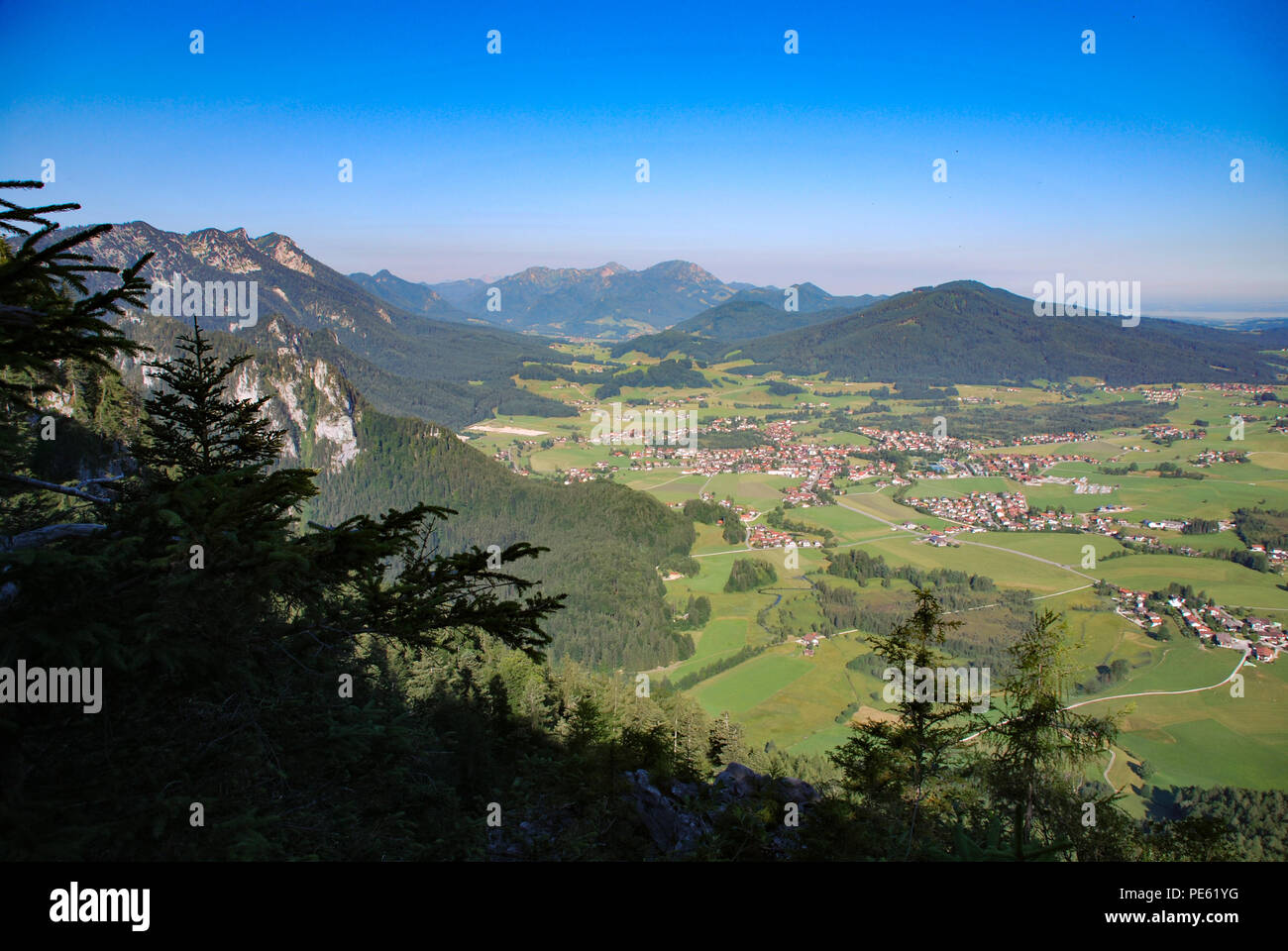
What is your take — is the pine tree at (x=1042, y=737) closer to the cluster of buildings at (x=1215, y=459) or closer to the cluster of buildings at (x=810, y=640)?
the cluster of buildings at (x=810, y=640)

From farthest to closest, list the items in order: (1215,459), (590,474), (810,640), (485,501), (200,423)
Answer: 1. (590,474)
2. (1215,459)
3. (485,501)
4. (810,640)
5. (200,423)

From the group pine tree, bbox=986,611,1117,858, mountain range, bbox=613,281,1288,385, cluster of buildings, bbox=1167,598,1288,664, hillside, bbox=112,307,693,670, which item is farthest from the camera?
mountain range, bbox=613,281,1288,385

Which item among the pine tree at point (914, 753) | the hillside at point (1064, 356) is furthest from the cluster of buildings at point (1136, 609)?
the hillside at point (1064, 356)

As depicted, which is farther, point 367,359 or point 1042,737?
point 367,359

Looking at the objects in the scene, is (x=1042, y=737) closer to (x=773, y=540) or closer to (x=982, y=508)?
(x=773, y=540)

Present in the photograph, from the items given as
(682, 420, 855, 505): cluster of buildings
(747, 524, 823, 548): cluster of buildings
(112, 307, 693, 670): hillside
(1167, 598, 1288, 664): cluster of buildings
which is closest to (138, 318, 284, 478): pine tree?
(112, 307, 693, 670): hillside

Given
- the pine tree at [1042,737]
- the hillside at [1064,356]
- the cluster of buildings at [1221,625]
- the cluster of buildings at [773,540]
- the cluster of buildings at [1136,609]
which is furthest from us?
the hillside at [1064,356]

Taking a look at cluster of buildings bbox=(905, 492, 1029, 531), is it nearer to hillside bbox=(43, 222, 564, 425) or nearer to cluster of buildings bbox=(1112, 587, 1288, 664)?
cluster of buildings bbox=(1112, 587, 1288, 664)

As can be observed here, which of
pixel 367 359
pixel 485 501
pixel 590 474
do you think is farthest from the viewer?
pixel 367 359

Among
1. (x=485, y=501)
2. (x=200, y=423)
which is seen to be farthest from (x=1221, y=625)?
(x=485, y=501)

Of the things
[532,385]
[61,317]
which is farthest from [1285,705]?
[532,385]

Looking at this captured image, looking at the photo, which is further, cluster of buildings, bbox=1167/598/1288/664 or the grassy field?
cluster of buildings, bbox=1167/598/1288/664

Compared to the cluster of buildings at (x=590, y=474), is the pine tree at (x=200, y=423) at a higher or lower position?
higher
